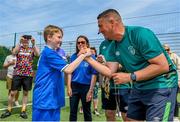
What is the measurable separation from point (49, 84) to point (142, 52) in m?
1.65

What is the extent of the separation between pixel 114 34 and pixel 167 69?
0.72 meters

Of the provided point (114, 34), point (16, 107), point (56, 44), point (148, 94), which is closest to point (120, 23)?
point (114, 34)

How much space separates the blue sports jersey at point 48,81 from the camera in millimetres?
5305

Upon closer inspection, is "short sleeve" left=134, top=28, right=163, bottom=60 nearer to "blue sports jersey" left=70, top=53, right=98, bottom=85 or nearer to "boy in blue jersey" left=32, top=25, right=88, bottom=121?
"boy in blue jersey" left=32, top=25, right=88, bottom=121

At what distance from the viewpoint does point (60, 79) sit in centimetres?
547

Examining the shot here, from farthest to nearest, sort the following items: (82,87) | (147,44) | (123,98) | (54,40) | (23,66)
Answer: (23,66) → (82,87) → (123,98) → (54,40) → (147,44)

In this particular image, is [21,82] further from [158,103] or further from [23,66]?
[158,103]

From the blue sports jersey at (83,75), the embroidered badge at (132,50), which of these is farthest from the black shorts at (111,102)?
the embroidered badge at (132,50)

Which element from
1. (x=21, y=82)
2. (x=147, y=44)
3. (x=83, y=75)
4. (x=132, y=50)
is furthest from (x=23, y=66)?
(x=147, y=44)

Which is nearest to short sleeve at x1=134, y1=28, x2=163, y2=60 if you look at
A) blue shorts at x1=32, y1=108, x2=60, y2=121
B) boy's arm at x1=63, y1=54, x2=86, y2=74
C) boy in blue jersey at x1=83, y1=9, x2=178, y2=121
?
boy in blue jersey at x1=83, y1=9, x2=178, y2=121

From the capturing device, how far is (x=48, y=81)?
17.4 ft

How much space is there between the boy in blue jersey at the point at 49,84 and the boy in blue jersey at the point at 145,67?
1102 mm

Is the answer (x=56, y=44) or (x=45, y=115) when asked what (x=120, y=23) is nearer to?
(x=56, y=44)

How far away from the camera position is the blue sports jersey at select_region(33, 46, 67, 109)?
5.30 metres
